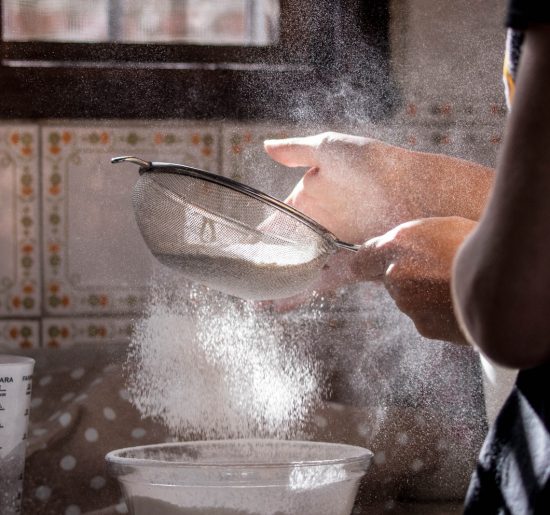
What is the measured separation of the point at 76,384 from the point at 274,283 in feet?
1.02

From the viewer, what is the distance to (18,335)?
1105 mm

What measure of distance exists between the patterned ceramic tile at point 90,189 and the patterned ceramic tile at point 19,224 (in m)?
0.02

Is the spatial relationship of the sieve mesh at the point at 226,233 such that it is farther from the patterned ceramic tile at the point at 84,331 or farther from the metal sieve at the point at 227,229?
the patterned ceramic tile at the point at 84,331

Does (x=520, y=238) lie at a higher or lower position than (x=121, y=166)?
higher

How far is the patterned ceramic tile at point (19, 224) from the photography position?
112 centimetres

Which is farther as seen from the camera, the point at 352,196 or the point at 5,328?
the point at 5,328

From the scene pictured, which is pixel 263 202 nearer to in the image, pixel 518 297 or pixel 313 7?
pixel 313 7

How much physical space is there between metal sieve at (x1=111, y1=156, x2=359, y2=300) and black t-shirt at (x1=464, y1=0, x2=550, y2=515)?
0.35m

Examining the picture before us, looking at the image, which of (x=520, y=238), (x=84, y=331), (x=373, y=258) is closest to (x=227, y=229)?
(x=373, y=258)

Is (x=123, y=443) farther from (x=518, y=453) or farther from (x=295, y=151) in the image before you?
(x=518, y=453)

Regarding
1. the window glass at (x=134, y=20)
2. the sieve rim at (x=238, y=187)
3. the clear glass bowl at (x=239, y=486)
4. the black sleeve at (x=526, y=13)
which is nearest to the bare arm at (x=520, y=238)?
the black sleeve at (x=526, y=13)

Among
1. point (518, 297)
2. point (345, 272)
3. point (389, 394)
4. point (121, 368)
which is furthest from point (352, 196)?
point (518, 297)

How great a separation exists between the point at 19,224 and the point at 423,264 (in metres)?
0.57

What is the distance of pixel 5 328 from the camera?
1.11 metres
